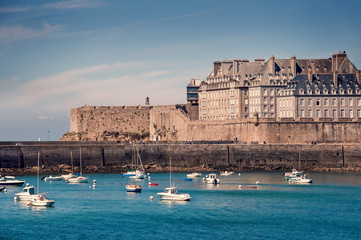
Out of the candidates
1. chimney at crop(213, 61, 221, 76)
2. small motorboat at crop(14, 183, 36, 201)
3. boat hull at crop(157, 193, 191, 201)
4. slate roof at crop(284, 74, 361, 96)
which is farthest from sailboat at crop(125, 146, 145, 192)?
chimney at crop(213, 61, 221, 76)

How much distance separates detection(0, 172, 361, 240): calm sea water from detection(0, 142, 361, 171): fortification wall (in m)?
11.1

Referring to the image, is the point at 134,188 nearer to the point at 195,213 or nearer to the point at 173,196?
the point at 173,196

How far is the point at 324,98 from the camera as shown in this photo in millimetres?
93750

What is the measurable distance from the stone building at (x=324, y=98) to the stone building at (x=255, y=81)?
303 cm

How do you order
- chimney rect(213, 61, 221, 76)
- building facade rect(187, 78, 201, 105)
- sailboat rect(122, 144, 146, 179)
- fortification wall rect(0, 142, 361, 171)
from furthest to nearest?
1. building facade rect(187, 78, 201, 105)
2. chimney rect(213, 61, 221, 76)
3. fortification wall rect(0, 142, 361, 171)
4. sailboat rect(122, 144, 146, 179)

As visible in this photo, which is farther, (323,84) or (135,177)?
(323,84)

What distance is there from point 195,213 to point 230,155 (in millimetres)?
31322

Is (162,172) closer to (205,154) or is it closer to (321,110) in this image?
(205,154)

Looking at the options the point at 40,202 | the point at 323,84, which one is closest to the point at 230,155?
the point at 323,84

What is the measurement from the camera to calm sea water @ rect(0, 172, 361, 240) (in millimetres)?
48344

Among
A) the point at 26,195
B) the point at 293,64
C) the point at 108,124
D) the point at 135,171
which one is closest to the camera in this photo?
the point at 26,195

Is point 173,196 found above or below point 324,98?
below

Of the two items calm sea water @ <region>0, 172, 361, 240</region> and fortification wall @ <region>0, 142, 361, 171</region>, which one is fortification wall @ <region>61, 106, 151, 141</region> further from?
calm sea water @ <region>0, 172, 361, 240</region>

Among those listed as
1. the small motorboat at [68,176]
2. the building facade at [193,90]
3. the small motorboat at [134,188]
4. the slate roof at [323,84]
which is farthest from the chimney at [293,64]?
the small motorboat at [134,188]
